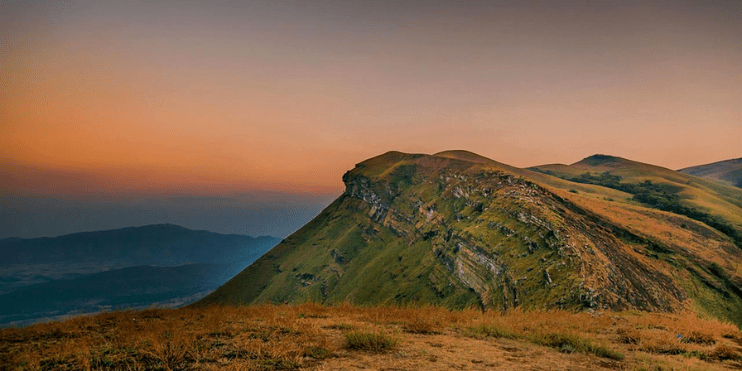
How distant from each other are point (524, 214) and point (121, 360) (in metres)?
91.3

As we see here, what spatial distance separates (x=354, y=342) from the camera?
33.4 feet

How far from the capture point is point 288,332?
11.4 metres

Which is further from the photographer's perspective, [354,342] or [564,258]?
[564,258]

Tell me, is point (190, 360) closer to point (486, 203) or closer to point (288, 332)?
point (288, 332)

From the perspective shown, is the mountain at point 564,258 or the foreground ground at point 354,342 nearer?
the foreground ground at point 354,342

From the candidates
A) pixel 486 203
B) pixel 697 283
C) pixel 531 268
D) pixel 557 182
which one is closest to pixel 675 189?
pixel 557 182

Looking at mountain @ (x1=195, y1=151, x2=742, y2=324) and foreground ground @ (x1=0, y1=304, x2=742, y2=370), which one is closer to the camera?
foreground ground @ (x1=0, y1=304, x2=742, y2=370)

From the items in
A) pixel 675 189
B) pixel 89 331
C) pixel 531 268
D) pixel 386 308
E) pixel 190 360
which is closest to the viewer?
pixel 190 360

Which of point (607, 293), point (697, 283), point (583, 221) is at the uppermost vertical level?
point (583, 221)

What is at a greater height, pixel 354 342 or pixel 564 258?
pixel 354 342

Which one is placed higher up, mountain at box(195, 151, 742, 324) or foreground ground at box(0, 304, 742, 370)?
foreground ground at box(0, 304, 742, 370)

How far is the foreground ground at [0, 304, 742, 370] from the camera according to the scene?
8703 mm

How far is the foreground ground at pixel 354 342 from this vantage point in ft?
28.6

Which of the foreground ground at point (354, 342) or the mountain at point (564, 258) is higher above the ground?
the foreground ground at point (354, 342)
